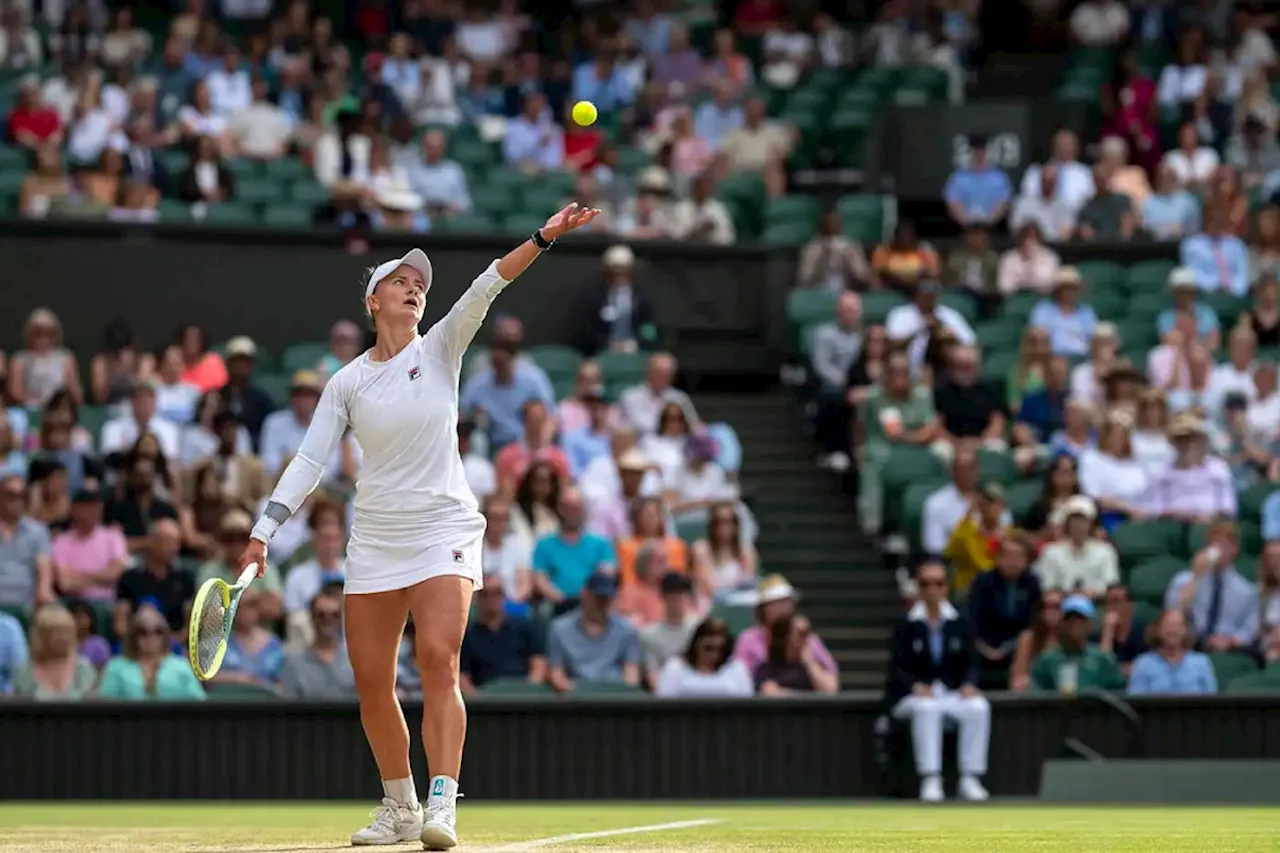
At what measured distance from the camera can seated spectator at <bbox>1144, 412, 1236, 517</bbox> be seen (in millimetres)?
16906

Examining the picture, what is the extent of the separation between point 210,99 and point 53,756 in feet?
25.7

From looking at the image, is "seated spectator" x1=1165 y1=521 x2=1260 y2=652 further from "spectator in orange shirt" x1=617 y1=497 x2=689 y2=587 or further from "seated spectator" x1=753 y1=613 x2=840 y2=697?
"spectator in orange shirt" x1=617 y1=497 x2=689 y2=587

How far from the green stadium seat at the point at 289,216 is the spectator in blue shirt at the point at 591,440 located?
10.6 ft

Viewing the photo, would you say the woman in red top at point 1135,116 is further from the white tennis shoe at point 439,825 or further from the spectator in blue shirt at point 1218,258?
the white tennis shoe at point 439,825

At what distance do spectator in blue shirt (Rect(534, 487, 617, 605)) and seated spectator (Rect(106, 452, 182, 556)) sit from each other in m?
2.30

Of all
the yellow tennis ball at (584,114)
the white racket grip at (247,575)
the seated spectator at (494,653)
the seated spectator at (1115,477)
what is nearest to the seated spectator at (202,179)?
the seated spectator at (494,653)

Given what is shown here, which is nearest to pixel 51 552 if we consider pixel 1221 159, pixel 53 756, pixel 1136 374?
pixel 53 756

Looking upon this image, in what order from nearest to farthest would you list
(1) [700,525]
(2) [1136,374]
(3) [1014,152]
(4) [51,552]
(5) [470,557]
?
1. (5) [470,557]
2. (4) [51,552]
3. (1) [700,525]
4. (2) [1136,374]
5. (3) [1014,152]

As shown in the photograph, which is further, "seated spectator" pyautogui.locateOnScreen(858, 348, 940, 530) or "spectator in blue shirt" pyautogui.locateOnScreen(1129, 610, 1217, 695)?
"seated spectator" pyautogui.locateOnScreen(858, 348, 940, 530)

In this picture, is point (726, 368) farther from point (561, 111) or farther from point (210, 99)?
point (210, 99)

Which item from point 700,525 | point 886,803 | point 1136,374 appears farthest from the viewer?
point 1136,374

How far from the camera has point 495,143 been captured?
21.1m

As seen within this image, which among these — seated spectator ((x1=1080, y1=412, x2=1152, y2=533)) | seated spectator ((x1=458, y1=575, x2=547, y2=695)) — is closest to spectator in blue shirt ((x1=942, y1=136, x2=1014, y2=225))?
seated spectator ((x1=1080, y1=412, x2=1152, y2=533))

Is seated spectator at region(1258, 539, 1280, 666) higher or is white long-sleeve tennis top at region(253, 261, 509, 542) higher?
white long-sleeve tennis top at region(253, 261, 509, 542)
